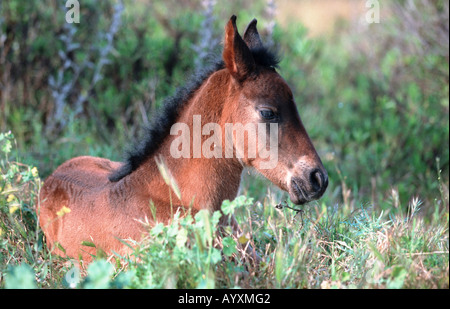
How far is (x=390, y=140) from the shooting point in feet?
21.8

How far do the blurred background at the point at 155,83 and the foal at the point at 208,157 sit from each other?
2108 millimetres

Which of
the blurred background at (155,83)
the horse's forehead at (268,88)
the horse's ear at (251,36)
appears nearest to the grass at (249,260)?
the horse's forehead at (268,88)

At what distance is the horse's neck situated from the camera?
323 centimetres

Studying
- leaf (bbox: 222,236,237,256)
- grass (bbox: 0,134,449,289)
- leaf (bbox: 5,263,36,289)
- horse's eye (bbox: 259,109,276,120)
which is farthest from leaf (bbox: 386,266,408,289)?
leaf (bbox: 5,263,36,289)

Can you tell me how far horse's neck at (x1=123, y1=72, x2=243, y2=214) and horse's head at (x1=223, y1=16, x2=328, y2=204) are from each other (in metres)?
0.10

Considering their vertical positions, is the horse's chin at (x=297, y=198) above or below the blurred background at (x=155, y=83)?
below

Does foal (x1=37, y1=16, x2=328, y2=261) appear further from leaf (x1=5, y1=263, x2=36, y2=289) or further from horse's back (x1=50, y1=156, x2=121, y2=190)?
leaf (x1=5, y1=263, x2=36, y2=289)

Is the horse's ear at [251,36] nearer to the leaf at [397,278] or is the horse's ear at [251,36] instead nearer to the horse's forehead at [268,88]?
the horse's forehead at [268,88]

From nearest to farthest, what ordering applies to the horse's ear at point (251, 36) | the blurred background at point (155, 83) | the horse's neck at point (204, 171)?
the horse's neck at point (204, 171)
the horse's ear at point (251, 36)
the blurred background at point (155, 83)

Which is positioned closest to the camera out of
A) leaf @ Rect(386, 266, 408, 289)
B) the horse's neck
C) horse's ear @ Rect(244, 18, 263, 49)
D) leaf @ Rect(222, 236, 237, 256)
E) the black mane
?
leaf @ Rect(386, 266, 408, 289)

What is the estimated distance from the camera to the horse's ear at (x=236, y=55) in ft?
10.1

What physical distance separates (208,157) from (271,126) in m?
0.43

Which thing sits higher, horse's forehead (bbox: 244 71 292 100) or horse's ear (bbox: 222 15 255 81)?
horse's ear (bbox: 222 15 255 81)
